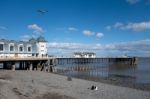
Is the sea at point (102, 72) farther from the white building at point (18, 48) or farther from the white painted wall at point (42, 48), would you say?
the white building at point (18, 48)

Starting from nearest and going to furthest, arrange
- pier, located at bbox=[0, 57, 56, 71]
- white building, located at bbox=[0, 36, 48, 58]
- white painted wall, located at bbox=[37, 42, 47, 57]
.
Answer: pier, located at bbox=[0, 57, 56, 71], white building, located at bbox=[0, 36, 48, 58], white painted wall, located at bbox=[37, 42, 47, 57]

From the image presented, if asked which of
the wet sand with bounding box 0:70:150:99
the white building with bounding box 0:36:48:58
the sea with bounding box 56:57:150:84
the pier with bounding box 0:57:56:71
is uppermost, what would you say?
the white building with bounding box 0:36:48:58

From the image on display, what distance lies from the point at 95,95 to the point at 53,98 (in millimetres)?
3852

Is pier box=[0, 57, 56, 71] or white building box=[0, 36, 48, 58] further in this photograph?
white building box=[0, 36, 48, 58]

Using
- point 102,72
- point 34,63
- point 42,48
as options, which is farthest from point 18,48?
point 102,72

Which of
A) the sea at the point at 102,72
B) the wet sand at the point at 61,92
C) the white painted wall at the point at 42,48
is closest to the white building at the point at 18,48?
the white painted wall at the point at 42,48

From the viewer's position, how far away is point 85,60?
66.2 meters

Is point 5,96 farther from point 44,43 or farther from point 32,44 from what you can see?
point 44,43

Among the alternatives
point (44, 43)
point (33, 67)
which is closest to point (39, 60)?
point (33, 67)

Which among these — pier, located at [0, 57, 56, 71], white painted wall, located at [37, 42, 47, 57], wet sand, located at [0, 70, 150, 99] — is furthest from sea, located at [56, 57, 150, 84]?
wet sand, located at [0, 70, 150, 99]

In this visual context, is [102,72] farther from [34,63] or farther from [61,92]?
[61,92]

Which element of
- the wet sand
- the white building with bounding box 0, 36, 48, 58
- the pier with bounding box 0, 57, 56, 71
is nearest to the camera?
the wet sand

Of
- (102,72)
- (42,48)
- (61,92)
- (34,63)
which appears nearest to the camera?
(61,92)

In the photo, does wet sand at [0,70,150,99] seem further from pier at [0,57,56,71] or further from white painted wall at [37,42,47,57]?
white painted wall at [37,42,47,57]
